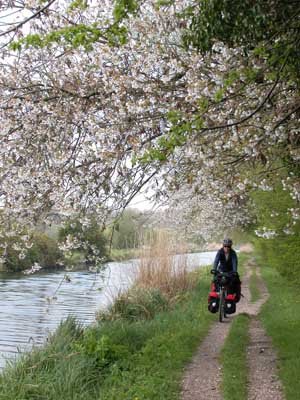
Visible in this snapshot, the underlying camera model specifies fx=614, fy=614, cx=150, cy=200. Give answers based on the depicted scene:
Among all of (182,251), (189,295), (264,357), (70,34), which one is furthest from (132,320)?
(70,34)

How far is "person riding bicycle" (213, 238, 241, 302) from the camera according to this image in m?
13.4

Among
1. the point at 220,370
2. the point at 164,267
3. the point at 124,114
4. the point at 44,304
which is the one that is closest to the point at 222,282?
the point at 220,370

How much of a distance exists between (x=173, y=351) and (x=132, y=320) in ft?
19.0

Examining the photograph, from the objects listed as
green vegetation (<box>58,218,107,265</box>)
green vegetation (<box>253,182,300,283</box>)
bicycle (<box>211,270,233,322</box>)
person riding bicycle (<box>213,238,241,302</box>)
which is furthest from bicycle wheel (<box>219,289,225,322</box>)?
green vegetation (<box>58,218,107,265</box>)

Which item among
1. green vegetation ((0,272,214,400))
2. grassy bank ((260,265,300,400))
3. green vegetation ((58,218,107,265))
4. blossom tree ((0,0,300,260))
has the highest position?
blossom tree ((0,0,300,260))

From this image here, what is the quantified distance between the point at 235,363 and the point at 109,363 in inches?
95.2

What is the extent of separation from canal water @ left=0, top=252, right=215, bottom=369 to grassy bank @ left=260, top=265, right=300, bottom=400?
3.60 metres

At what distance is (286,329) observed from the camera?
1262 centimetres

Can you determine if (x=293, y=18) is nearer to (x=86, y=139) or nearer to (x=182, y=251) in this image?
(x=86, y=139)

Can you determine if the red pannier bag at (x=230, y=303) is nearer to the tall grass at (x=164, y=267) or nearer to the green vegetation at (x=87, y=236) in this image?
the green vegetation at (x=87, y=236)

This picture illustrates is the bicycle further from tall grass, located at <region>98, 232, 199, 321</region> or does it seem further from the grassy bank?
tall grass, located at <region>98, 232, 199, 321</region>

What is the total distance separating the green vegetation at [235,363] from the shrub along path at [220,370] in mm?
81

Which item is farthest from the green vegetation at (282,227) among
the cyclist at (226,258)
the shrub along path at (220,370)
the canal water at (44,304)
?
the canal water at (44,304)

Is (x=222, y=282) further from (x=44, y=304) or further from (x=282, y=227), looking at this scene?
(x=44, y=304)
